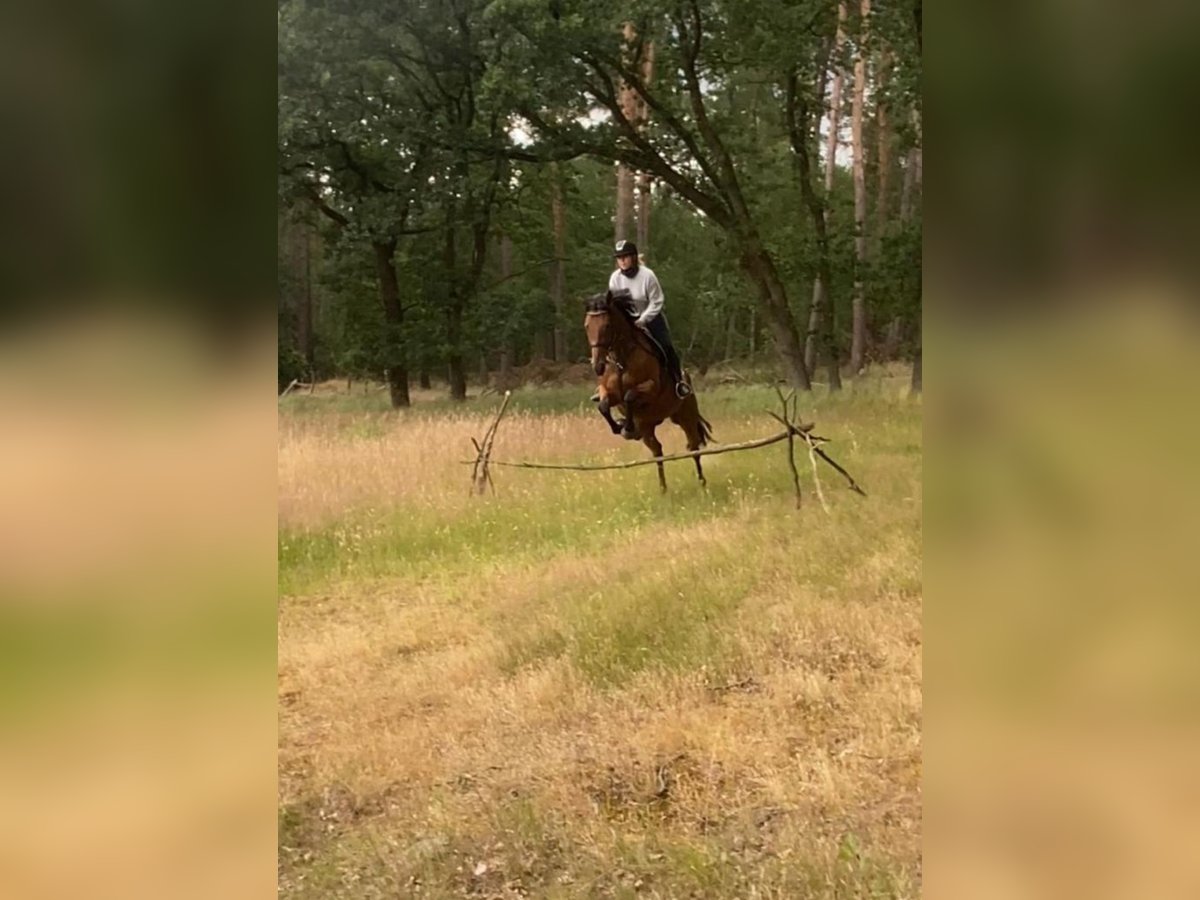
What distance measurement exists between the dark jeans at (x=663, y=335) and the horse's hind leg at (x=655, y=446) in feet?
0.58

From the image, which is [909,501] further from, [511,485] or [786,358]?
[511,485]

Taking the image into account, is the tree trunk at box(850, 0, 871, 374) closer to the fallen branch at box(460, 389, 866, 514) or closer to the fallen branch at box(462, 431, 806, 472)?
the fallen branch at box(460, 389, 866, 514)

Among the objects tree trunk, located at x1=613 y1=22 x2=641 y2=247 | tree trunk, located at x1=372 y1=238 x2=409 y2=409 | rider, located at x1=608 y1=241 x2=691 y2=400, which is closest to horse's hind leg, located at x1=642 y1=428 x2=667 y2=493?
rider, located at x1=608 y1=241 x2=691 y2=400

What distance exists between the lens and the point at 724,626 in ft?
6.93

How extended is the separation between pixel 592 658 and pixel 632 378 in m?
0.66

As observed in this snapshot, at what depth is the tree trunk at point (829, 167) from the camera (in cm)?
211

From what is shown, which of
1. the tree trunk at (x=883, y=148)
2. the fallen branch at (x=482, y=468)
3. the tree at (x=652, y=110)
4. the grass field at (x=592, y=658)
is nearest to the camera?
the grass field at (x=592, y=658)

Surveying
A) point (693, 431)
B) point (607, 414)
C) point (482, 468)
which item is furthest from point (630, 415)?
point (482, 468)

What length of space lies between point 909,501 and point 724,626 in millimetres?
501

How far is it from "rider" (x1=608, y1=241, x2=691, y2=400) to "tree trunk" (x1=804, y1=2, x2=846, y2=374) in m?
0.31

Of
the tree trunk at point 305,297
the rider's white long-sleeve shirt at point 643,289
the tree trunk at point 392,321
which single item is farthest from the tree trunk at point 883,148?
the tree trunk at point 305,297

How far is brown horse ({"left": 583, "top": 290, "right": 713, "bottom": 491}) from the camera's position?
2.20 metres
